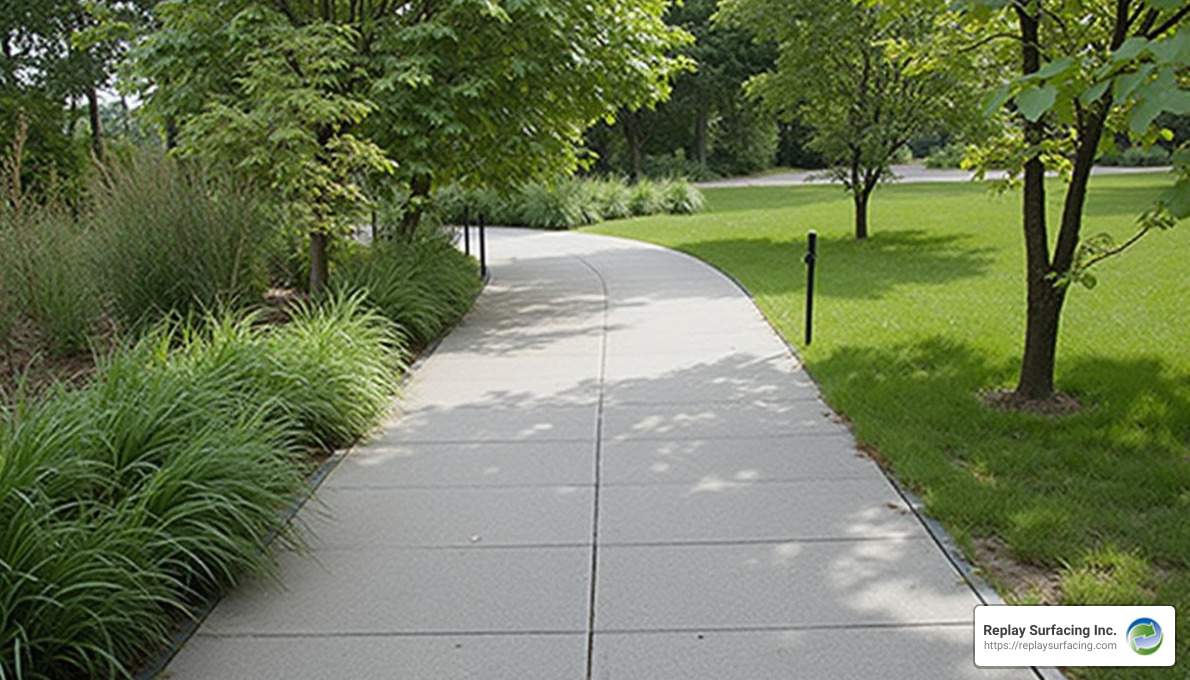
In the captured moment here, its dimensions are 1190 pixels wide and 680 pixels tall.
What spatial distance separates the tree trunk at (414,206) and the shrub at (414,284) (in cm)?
26

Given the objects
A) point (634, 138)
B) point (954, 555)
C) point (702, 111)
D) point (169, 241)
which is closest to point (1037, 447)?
point (954, 555)

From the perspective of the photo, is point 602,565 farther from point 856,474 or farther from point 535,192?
point 535,192

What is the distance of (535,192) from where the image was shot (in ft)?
88.3

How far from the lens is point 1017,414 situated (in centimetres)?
647

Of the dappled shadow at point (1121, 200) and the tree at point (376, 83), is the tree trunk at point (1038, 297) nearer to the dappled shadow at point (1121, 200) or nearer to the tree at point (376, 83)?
the tree at point (376, 83)

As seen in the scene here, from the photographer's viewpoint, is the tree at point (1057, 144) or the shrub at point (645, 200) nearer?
the tree at point (1057, 144)

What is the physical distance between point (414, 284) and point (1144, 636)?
315 inches

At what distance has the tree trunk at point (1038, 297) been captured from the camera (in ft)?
22.0

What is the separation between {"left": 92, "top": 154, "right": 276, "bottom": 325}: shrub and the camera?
8.58 metres

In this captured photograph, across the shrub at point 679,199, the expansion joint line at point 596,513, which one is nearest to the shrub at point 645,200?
the shrub at point 679,199

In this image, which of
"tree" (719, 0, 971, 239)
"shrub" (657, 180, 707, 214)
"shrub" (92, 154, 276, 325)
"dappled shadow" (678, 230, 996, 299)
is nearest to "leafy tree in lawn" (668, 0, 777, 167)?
"shrub" (657, 180, 707, 214)

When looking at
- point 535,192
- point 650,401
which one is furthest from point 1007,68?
point 535,192

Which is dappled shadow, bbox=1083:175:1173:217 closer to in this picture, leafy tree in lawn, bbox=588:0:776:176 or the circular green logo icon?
leafy tree in lawn, bbox=588:0:776:176

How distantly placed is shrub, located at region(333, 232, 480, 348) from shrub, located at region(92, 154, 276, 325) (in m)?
1.08
